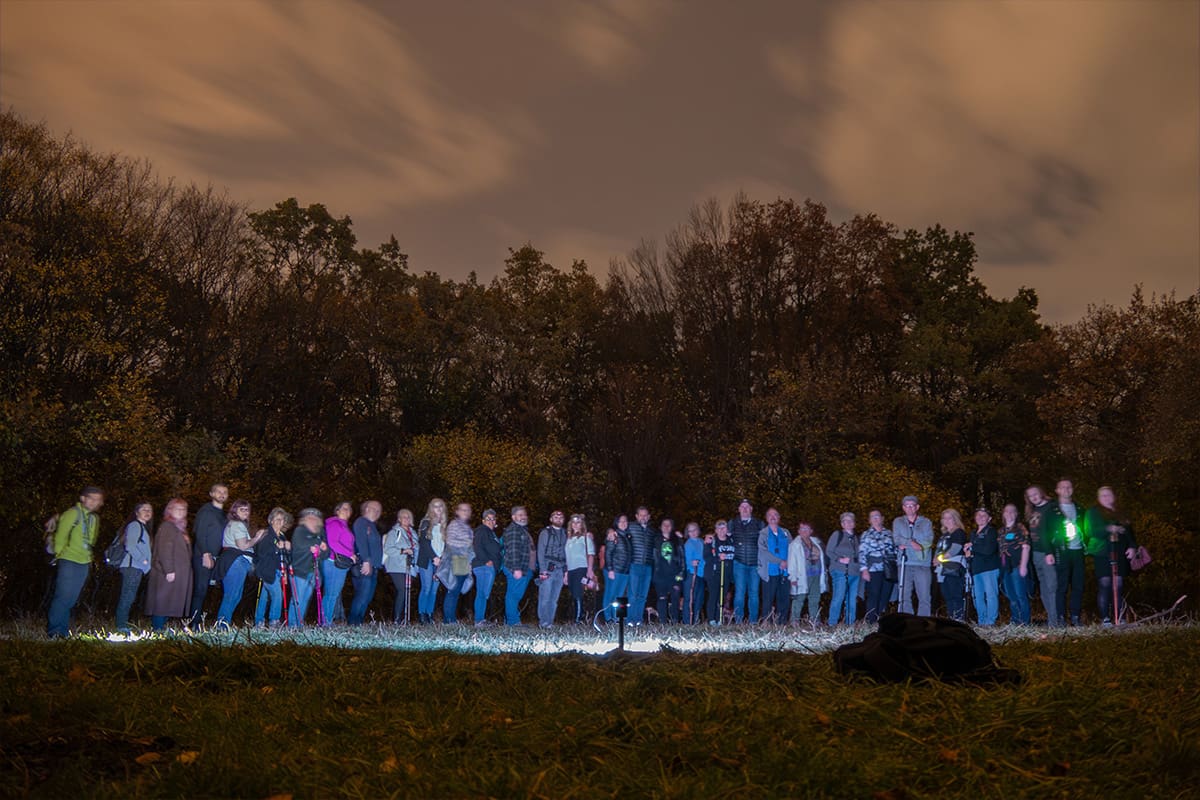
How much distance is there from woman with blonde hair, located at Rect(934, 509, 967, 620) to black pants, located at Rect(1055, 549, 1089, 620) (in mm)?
1479

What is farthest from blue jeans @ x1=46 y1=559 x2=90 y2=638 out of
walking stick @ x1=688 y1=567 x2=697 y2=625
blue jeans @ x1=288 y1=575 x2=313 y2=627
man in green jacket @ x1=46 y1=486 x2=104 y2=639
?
walking stick @ x1=688 y1=567 x2=697 y2=625

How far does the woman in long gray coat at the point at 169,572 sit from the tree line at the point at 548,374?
553 cm

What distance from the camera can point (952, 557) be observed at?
18.1 meters

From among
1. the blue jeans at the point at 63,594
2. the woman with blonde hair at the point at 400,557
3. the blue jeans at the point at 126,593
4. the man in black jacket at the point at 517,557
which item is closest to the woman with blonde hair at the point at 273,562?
the blue jeans at the point at 126,593

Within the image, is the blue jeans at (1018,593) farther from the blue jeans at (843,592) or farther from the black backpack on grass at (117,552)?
the black backpack on grass at (117,552)

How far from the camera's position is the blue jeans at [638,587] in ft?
69.3

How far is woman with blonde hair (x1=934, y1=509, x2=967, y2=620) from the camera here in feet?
59.4

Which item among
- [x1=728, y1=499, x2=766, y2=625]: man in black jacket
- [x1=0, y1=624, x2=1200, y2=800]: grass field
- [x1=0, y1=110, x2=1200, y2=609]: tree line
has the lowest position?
[x1=0, y1=624, x2=1200, y2=800]: grass field

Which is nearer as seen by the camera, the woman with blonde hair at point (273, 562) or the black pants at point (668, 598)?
the woman with blonde hair at point (273, 562)

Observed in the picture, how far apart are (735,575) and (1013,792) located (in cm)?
1558

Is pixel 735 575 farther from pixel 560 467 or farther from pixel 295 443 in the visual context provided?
pixel 295 443

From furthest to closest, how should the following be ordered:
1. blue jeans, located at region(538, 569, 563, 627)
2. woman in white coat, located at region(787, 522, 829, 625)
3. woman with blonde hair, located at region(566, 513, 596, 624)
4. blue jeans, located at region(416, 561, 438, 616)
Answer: woman in white coat, located at region(787, 522, 829, 625) → woman with blonde hair, located at region(566, 513, 596, 624) → blue jeans, located at region(538, 569, 563, 627) → blue jeans, located at region(416, 561, 438, 616)

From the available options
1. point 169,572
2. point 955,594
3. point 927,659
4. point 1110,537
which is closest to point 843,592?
point 955,594

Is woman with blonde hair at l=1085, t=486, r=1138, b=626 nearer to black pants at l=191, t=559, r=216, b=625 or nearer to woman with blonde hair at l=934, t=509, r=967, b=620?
woman with blonde hair at l=934, t=509, r=967, b=620
